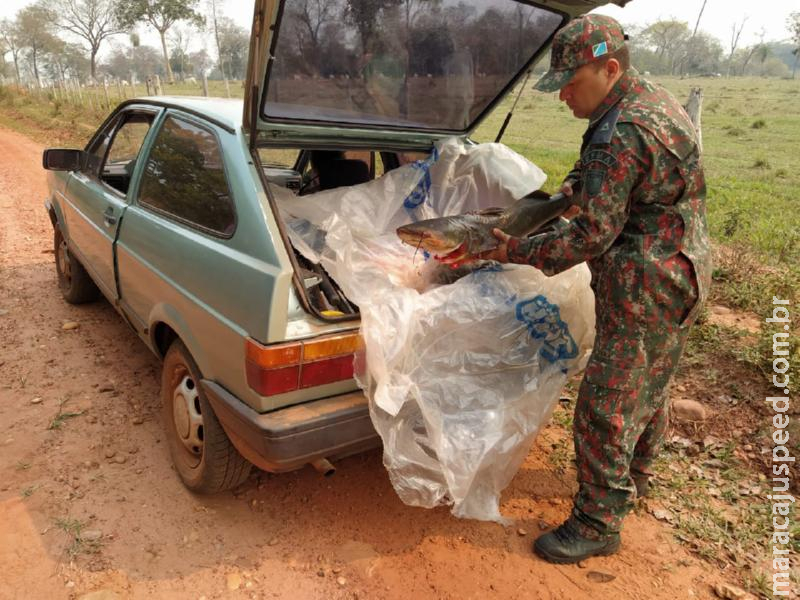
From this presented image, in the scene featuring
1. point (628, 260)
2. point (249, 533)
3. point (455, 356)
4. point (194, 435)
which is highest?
point (628, 260)

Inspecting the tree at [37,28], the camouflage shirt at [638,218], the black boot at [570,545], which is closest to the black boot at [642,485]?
the black boot at [570,545]

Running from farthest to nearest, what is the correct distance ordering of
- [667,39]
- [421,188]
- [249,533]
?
[667,39] → [421,188] → [249,533]

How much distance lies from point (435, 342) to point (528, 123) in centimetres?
2093

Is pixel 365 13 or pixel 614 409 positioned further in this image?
pixel 365 13

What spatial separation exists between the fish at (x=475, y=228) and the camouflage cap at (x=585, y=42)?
0.52 meters

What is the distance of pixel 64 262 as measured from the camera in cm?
473

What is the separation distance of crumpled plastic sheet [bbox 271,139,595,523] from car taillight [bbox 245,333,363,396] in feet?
0.26

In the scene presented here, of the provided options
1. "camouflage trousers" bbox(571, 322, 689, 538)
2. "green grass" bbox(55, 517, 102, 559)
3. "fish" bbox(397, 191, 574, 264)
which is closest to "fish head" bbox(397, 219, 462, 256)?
"fish" bbox(397, 191, 574, 264)

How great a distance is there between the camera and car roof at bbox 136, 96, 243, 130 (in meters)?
2.56

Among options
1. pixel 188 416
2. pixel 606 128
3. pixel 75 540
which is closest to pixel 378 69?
pixel 606 128

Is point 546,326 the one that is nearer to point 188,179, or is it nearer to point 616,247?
point 616,247

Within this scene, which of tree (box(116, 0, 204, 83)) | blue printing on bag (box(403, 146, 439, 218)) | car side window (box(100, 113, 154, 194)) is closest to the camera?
blue printing on bag (box(403, 146, 439, 218))

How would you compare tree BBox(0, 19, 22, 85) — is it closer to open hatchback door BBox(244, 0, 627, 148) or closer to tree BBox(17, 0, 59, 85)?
tree BBox(17, 0, 59, 85)

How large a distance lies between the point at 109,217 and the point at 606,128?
2.68m
